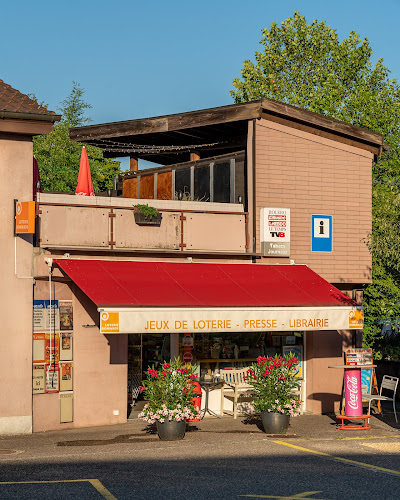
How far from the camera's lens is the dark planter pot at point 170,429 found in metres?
15.9

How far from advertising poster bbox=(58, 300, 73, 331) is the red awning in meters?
0.95

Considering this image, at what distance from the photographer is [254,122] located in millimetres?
19891

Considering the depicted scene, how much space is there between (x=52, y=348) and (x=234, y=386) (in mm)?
4476

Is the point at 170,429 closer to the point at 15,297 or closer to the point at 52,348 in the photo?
the point at 52,348

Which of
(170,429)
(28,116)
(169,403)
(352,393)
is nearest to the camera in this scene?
(169,403)

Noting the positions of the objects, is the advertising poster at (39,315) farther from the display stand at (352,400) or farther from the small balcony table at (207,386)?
the display stand at (352,400)

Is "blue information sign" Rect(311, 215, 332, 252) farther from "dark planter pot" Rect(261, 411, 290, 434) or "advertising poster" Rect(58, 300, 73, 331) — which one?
"advertising poster" Rect(58, 300, 73, 331)

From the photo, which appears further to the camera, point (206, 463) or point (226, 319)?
point (226, 319)

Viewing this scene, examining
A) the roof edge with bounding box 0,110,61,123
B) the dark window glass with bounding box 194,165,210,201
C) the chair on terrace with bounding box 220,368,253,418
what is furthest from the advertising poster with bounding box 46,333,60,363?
the dark window glass with bounding box 194,165,210,201

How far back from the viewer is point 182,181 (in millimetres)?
22547

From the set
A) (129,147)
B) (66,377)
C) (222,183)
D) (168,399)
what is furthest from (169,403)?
(129,147)

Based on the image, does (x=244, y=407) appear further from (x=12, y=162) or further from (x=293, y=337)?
(x=12, y=162)

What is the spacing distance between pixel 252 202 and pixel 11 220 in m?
5.87

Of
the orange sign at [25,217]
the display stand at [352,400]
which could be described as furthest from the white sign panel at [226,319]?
the orange sign at [25,217]
